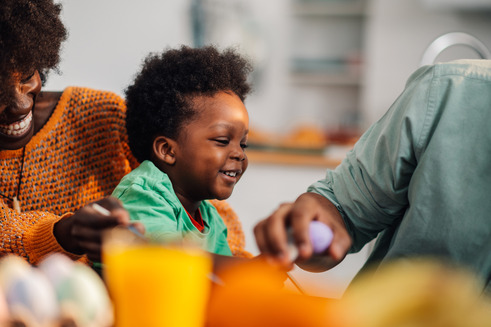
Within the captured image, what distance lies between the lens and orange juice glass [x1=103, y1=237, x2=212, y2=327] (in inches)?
16.9

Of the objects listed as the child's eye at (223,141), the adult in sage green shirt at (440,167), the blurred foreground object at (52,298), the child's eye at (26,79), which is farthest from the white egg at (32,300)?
the child's eye at (223,141)

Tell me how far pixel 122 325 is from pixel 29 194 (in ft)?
1.92

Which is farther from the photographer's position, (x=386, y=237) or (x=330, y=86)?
(x=330, y=86)

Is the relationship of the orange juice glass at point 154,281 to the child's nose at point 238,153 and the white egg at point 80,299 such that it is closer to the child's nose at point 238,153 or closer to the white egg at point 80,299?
the white egg at point 80,299

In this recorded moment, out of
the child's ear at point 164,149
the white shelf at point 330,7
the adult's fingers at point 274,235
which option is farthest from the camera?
the white shelf at point 330,7

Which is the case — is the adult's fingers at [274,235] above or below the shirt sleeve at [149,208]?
above

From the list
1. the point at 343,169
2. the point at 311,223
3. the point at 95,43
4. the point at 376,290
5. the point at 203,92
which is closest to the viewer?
the point at 376,290

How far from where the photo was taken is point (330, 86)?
430 centimetres

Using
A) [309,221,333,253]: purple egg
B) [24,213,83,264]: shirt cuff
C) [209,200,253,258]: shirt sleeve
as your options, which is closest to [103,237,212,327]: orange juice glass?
[309,221,333,253]: purple egg

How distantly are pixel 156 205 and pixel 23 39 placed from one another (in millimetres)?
304

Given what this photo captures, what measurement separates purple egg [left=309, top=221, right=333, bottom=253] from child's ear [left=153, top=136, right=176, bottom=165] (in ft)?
1.56

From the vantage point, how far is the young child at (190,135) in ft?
3.14

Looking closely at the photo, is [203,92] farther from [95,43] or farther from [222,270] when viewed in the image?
[95,43]

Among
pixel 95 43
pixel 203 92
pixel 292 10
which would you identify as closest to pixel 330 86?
pixel 292 10
